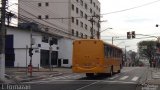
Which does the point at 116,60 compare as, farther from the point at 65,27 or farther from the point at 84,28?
the point at 84,28

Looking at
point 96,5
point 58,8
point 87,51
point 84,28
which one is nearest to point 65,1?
point 58,8

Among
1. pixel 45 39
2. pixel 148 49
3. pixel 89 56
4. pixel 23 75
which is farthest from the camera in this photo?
pixel 148 49

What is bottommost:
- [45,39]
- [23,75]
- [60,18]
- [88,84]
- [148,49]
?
[88,84]

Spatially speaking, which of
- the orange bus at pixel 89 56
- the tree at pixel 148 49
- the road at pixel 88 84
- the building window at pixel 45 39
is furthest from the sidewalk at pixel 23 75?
the tree at pixel 148 49

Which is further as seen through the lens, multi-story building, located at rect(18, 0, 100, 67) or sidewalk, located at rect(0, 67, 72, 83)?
multi-story building, located at rect(18, 0, 100, 67)

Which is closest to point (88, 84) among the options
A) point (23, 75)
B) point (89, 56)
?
point (89, 56)

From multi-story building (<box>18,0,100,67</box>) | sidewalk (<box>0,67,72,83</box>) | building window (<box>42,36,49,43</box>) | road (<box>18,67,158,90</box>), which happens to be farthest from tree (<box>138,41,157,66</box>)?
road (<box>18,67,158,90</box>)

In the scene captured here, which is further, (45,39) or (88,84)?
(45,39)

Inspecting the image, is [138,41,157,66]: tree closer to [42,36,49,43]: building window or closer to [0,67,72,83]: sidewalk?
[42,36,49,43]: building window

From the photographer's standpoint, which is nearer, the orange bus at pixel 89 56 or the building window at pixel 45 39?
the orange bus at pixel 89 56

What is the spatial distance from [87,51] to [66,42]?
1924 inches

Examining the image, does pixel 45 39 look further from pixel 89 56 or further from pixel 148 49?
pixel 148 49

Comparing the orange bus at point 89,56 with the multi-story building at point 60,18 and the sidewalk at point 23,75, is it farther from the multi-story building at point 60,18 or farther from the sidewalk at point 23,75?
the multi-story building at point 60,18

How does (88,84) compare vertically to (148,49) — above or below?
below
